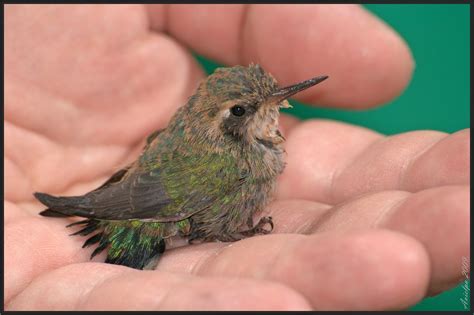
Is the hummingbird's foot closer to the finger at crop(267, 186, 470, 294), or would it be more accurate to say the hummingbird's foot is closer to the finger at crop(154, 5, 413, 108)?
the finger at crop(267, 186, 470, 294)

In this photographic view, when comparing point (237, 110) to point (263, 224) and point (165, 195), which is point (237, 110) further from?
point (263, 224)

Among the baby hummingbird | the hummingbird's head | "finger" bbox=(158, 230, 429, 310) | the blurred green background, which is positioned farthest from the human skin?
the blurred green background

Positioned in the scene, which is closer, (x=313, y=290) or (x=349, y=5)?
(x=313, y=290)

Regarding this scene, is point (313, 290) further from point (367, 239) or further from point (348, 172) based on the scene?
point (348, 172)

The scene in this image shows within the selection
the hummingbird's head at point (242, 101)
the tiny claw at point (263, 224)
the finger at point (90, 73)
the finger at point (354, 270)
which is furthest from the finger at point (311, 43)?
the finger at point (354, 270)

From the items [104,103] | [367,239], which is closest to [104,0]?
[104,103]
